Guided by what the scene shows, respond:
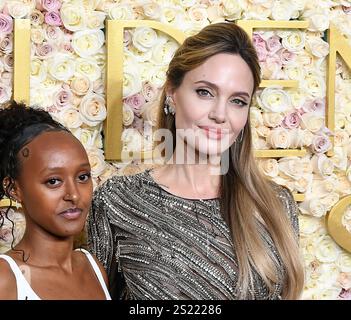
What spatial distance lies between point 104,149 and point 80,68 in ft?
0.77

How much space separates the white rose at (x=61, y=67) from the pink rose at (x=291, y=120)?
2.11 ft

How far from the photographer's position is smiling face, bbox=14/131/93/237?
153 cm

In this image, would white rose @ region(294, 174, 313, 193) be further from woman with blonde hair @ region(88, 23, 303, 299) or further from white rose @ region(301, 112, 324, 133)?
woman with blonde hair @ region(88, 23, 303, 299)

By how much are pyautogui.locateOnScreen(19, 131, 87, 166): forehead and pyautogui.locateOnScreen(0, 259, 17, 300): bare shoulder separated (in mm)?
219

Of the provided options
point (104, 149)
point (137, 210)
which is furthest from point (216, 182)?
point (104, 149)

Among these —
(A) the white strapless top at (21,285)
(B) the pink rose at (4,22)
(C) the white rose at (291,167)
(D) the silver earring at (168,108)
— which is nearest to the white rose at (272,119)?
(C) the white rose at (291,167)

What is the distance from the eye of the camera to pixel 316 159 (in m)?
2.33

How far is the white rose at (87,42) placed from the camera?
214cm

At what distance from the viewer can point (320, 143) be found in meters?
2.32

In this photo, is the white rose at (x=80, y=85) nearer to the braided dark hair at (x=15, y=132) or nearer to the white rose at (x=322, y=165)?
the braided dark hair at (x=15, y=132)

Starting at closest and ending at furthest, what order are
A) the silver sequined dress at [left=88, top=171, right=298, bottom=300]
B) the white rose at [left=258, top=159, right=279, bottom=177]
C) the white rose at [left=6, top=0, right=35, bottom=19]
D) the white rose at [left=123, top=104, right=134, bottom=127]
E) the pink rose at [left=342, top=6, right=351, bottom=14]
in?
the silver sequined dress at [left=88, top=171, right=298, bottom=300], the white rose at [left=6, top=0, right=35, bottom=19], the white rose at [left=123, top=104, right=134, bottom=127], the white rose at [left=258, top=159, right=279, bottom=177], the pink rose at [left=342, top=6, right=351, bottom=14]

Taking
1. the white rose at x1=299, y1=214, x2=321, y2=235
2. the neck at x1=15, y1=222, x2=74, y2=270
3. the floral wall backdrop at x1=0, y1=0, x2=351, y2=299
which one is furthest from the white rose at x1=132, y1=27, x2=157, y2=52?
the neck at x1=15, y1=222, x2=74, y2=270

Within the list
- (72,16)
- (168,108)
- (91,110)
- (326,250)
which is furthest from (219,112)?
(326,250)

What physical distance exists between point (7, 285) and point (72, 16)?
35.6 inches
